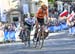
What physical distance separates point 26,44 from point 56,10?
40789 millimetres

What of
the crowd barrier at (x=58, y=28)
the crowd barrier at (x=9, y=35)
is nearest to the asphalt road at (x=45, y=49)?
the crowd barrier at (x=9, y=35)

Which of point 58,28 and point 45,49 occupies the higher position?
point 45,49

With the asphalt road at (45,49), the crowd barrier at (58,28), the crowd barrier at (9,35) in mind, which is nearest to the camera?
the asphalt road at (45,49)

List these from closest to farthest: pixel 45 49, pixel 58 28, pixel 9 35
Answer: pixel 45 49, pixel 9 35, pixel 58 28

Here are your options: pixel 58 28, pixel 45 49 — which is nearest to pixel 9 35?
pixel 45 49

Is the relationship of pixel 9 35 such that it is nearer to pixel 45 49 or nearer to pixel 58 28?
pixel 45 49

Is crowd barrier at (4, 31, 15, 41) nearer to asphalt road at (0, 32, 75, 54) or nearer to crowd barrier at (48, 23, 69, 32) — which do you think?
asphalt road at (0, 32, 75, 54)

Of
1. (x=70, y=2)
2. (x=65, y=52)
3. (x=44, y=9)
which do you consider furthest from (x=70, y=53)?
(x=70, y=2)

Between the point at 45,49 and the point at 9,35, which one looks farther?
the point at 9,35

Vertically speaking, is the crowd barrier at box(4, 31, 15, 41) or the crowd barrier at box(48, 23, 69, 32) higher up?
the crowd barrier at box(4, 31, 15, 41)

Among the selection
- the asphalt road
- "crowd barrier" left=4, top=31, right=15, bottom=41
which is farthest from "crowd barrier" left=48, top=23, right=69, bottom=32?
the asphalt road

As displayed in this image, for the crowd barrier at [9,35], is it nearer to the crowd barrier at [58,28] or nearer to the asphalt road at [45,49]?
the asphalt road at [45,49]

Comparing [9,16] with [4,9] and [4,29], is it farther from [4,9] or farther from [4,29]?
[4,29]

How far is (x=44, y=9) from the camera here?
17016mm
